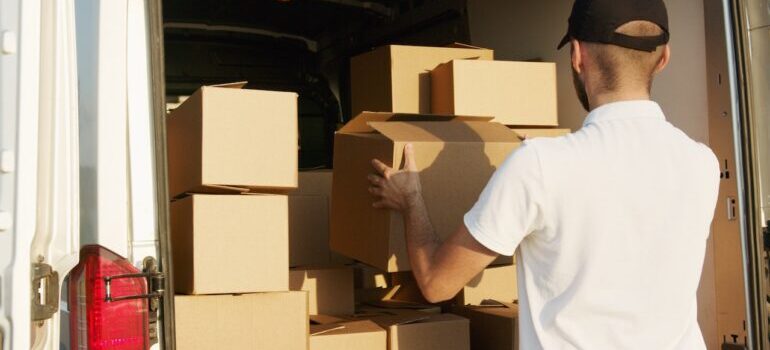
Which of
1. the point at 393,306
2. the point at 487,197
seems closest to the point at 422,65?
the point at 393,306

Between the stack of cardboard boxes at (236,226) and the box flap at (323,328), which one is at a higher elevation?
the stack of cardboard boxes at (236,226)

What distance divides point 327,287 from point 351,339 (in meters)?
0.36

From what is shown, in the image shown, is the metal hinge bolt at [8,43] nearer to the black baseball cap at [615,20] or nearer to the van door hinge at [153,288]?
the van door hinge at [153,288]

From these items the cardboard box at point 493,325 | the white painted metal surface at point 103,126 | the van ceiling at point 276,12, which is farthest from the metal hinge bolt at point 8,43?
the van ceiling at point 276,12

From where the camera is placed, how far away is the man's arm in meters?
1.71

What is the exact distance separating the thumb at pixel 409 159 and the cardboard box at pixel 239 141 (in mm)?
265

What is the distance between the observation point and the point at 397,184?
205 centimetres

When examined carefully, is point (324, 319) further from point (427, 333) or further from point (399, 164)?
point (399, 164)

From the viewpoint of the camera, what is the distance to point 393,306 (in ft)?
9.09

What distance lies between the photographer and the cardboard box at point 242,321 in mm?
1997

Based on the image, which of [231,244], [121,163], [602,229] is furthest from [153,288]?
[602,229]

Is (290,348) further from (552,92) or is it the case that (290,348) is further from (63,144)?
(552,92)

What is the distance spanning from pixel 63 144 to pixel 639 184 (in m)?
0.98

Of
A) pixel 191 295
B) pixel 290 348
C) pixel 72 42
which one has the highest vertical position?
pixel 72 42
